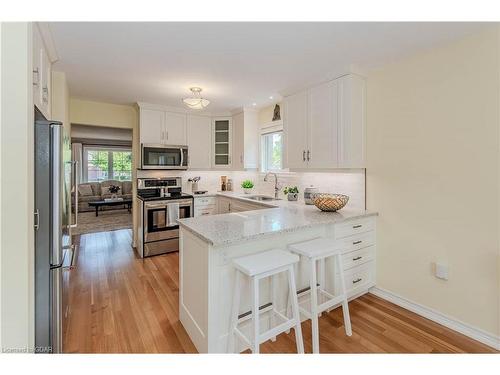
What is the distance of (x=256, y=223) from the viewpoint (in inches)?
81.7

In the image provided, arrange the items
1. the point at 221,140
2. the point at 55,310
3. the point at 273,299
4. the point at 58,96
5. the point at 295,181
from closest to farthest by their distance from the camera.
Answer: the point at 55,310 → the point at 273,299 → the point at 58,96 → the point at 295,181 → the point at 221,140

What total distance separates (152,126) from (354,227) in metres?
3.27

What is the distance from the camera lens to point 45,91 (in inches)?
79.5

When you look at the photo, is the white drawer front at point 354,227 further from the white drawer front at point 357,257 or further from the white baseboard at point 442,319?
the white baseboard at point 442,319

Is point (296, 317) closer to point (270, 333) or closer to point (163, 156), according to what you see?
point (270, 333)

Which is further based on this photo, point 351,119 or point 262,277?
point 351,119

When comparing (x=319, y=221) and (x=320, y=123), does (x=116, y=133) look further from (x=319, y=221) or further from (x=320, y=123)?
(x=319, y=221)

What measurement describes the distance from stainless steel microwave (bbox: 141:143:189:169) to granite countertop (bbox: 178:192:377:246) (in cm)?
214

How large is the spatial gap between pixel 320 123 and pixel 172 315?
8.05 feet

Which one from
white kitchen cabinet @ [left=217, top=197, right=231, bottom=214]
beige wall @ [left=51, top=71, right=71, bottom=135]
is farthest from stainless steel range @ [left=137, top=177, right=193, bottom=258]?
beige wall @ [left=51, top=71, right=71, bottom=135]

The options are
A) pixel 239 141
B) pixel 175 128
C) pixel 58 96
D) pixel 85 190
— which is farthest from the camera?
pixel 85 190

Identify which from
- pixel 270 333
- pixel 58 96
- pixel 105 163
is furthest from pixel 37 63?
pixel 105 163

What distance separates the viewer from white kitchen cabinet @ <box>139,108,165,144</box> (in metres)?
3.90

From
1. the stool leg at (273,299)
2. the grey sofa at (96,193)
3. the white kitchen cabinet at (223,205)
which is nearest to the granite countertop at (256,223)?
the stool leg at (273,299)
